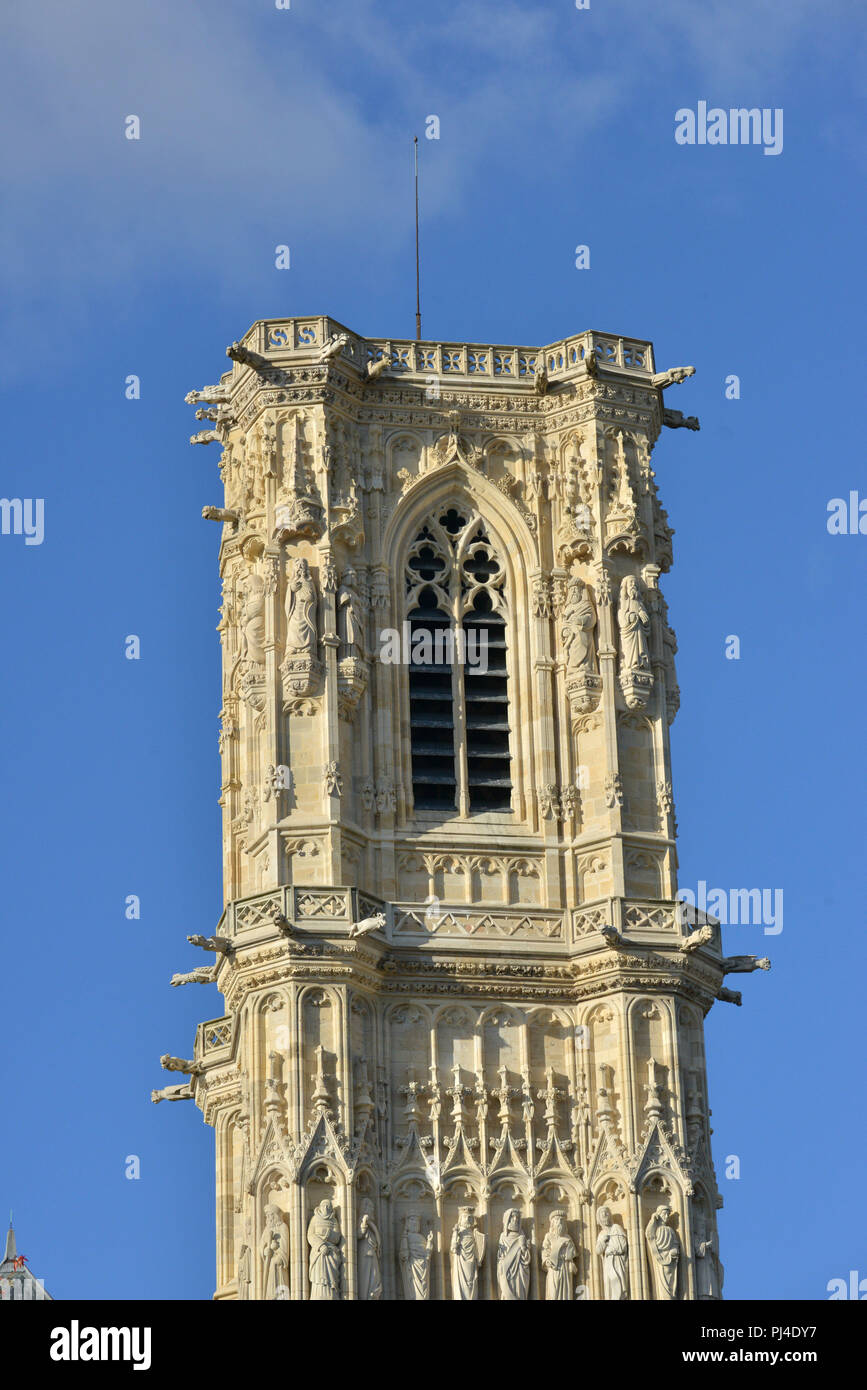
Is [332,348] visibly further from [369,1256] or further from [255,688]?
[369,1256]

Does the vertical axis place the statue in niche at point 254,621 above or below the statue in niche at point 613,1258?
above

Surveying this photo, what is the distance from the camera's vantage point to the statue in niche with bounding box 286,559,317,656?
56.1 m

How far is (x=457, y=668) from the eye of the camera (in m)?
57.7

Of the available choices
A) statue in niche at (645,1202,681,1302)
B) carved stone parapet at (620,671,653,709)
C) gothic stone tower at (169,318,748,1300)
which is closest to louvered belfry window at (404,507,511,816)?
gothic stone tower at (169,318,748,1300)

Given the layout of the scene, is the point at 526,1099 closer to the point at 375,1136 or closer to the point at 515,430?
the point at 375,1136

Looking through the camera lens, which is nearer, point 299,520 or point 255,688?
point 255,688

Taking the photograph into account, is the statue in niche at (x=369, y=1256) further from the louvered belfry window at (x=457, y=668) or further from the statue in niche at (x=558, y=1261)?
the louvered belfry window at (x=457, y=668)

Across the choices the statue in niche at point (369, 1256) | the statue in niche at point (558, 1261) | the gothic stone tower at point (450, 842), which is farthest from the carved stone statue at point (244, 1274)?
the statue in niche at point (558, 1261)

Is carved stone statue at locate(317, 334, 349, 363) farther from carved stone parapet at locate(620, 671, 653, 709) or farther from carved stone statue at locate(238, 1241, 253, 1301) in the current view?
carved stone statue at locate(238, 1241, 253, 1301)

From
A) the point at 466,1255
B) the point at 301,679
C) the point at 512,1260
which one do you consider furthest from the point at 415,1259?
the point at 301,679

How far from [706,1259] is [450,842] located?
7.59 m

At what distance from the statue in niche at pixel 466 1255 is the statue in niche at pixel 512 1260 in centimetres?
32

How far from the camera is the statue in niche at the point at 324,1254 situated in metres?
51.6

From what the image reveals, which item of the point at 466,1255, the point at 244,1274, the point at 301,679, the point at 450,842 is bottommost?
the point at 244,1274
